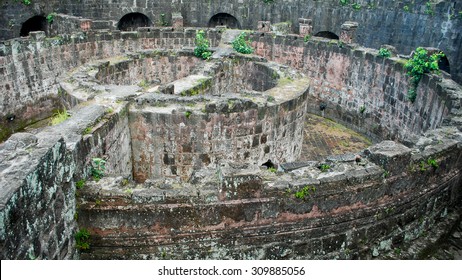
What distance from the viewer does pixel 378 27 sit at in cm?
2386

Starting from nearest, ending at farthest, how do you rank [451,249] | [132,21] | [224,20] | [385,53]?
[451,249] < [385,53] < [132,21] < [224,20]

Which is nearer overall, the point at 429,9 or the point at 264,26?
the point at 264,26

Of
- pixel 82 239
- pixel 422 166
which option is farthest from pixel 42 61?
pixel 422 166

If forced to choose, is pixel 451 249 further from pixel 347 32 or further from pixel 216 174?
pixel 347 32

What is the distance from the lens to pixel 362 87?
18.8 meters

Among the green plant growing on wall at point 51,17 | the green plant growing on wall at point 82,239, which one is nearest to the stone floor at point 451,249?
the green plant growing on wall at point 82,239

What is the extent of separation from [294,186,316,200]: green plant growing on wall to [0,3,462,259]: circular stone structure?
0.13ft

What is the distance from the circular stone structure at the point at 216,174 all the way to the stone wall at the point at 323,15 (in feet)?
19.0

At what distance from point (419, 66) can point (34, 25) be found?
20.4 metres

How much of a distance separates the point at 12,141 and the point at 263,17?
70.8 feet

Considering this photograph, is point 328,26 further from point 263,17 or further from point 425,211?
point 425,211

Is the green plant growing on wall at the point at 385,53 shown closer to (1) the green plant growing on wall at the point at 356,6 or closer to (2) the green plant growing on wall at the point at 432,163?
(1) the green plant growing on wall at the point at 356,6

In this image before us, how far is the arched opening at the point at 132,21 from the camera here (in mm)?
27578

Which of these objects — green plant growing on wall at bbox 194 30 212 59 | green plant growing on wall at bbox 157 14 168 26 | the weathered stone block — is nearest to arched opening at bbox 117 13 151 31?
green plant growing on wall at bbox 157 14 168 26
